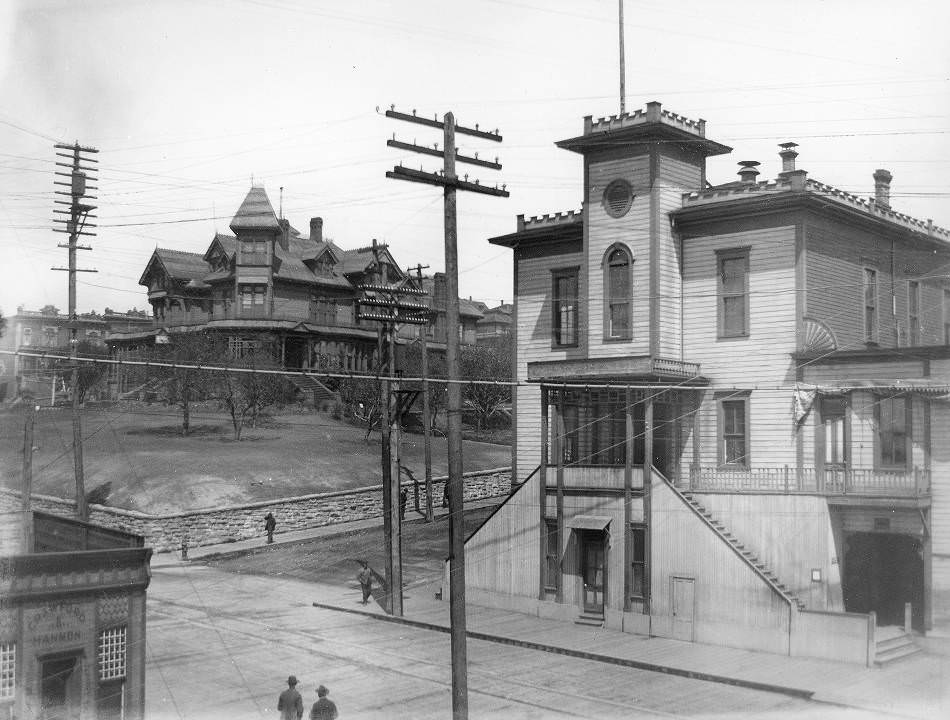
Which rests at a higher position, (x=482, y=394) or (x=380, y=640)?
(x=482, y=394)

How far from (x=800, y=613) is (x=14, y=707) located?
17.7m

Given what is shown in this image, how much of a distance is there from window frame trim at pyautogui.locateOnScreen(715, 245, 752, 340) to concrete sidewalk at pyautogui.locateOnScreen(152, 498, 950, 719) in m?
8.96

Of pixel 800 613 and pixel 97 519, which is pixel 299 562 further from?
pixel 800 613

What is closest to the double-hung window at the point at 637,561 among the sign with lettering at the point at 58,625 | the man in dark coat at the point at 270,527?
the sign with lettering at the point at 58,625

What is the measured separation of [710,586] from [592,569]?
4.27 metres

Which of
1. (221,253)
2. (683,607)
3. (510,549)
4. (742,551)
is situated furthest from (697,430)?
(221,253)

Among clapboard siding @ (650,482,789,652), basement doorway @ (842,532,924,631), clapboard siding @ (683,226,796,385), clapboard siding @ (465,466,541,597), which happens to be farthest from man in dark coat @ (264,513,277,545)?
basement doorway @ (842,532,924,631)

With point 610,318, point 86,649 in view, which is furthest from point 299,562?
point 86,649

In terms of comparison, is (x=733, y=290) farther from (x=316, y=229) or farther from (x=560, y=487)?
(x=316, y=229)

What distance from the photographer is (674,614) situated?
27.7 metres

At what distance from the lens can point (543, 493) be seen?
3116cm

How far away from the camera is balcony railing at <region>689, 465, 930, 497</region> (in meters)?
26.3

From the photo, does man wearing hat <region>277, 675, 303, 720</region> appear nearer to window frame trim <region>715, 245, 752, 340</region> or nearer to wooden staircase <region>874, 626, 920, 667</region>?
wooden staircase <region>874, 626, 920, 667</region>

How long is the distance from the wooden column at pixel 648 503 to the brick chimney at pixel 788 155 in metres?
8.77
